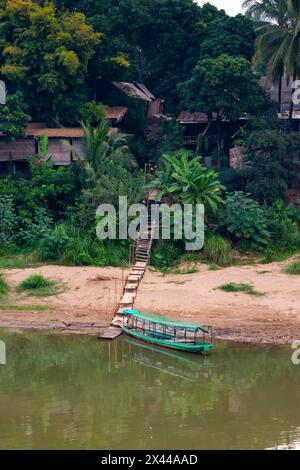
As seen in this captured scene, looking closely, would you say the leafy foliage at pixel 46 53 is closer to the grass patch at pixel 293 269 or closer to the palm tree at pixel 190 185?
the palm tree at pixel 190 185

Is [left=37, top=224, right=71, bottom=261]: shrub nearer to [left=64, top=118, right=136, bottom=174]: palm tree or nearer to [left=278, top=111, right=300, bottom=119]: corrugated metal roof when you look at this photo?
[left=64, top=118, right=136, bottom=174]: palm tree

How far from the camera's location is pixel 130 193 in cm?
2859

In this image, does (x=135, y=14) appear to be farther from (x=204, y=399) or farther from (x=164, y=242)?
(x=204, y=399)

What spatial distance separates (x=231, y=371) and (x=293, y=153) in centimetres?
1172

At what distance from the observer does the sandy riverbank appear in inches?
926

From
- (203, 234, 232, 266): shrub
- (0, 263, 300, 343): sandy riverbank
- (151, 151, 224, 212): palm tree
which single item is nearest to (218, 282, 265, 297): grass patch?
(0, 263, 300, 343): sandy riverbank

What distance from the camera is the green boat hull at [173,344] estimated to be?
71.3 feet

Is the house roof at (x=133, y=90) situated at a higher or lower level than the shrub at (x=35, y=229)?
higher

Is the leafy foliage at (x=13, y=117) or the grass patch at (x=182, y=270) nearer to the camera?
the grass patch at (x=182, y=270)

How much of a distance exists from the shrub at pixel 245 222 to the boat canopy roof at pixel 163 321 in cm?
545

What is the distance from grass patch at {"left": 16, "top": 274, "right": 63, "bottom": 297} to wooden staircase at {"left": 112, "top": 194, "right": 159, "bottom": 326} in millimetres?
2276

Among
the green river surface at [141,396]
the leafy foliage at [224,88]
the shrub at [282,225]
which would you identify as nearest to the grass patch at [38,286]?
the green river surface at [141,396]

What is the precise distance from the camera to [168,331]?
22938mm

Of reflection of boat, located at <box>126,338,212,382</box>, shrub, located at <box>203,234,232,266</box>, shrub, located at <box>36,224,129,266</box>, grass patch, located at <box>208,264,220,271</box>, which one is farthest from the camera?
shrub, located at <box>36,224,129,266</box>
